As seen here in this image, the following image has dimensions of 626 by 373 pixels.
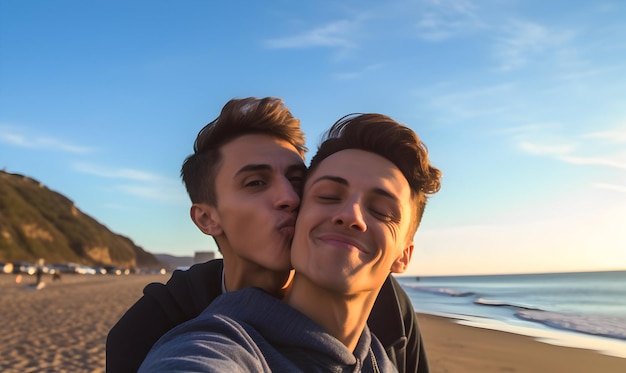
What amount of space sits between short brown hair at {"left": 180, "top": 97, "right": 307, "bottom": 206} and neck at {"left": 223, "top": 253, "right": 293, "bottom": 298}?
0.32 meters

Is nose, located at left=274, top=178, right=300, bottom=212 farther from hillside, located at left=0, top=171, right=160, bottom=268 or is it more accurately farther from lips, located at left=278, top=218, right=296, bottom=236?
hillside, located at left=0, top=171, right=160, bottom=268

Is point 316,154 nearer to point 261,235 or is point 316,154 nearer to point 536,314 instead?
point 261,235

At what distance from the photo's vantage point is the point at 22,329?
15.1 m

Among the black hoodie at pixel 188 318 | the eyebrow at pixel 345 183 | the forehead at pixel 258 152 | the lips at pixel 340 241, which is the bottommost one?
the black hoodie at pixel 188 318

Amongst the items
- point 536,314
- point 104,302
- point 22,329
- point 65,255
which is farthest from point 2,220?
point 536,314

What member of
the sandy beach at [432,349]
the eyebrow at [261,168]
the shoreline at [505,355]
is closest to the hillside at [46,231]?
the sandy beach at [432,349]

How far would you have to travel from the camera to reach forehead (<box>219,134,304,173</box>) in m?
2.16

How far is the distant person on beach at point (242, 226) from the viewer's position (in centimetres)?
202

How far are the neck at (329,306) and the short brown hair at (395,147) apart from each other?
1.46 ft

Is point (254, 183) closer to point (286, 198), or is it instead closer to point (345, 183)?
point (286, 198)

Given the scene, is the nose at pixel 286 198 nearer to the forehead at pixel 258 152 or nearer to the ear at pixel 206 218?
the forehead at pixel 258 152

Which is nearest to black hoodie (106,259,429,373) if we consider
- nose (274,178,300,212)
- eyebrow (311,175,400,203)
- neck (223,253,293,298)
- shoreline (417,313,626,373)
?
neck (223,253,293,298)

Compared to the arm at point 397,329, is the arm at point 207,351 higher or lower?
lower

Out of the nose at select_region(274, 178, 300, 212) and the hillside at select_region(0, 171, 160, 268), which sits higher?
the hillside at select_region(0, 171, 160, 268)
